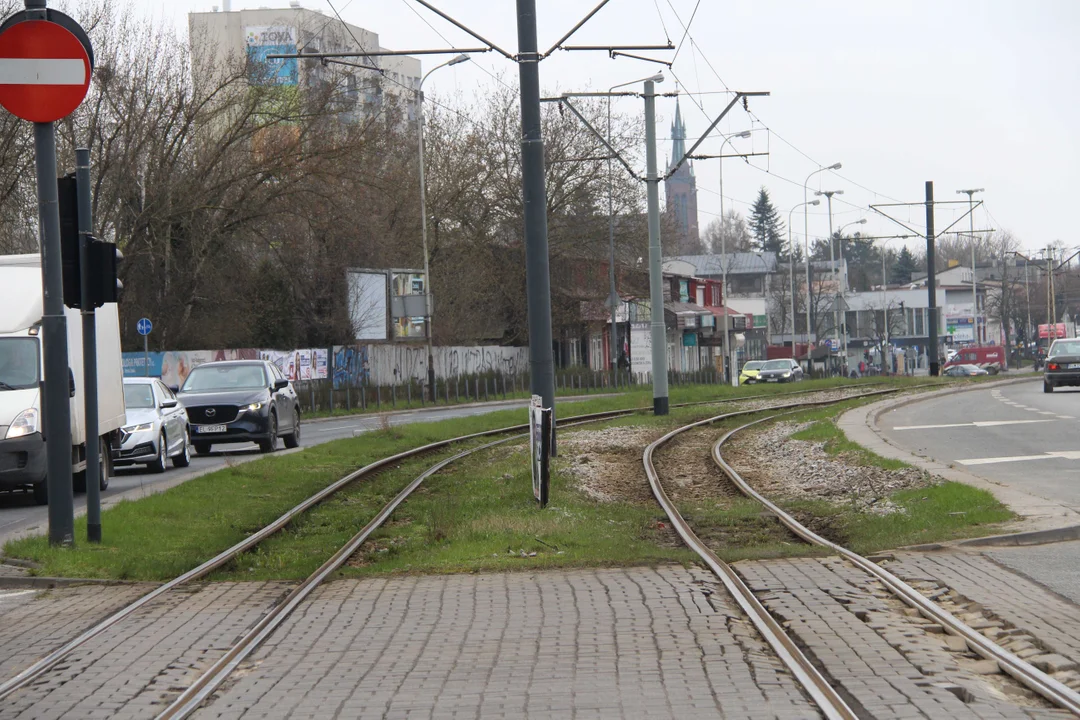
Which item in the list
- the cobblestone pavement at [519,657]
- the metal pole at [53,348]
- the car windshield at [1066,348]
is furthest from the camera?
the car windshield at [1066,348]

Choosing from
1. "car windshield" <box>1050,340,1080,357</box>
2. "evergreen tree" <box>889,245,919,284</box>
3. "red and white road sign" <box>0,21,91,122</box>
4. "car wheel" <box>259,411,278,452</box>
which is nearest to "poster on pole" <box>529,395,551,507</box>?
"red and white road sign" <box>0,21,91,122</box>

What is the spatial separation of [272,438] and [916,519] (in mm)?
14506

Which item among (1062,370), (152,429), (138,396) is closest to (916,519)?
(152,429)

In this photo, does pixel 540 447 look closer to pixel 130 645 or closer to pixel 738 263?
pixel 130 645

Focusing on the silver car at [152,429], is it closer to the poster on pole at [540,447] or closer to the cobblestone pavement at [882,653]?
the poster on pole at [540,447]

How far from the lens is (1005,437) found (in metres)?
20.9

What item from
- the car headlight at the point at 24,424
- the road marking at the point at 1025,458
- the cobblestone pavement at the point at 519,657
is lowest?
the road marking at the point at 1025,458

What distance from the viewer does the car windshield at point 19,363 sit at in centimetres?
1532

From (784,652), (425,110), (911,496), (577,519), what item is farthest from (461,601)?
(425,110)

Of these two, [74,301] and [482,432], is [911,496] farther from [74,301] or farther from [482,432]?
[482,432]

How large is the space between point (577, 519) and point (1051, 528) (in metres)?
4.09

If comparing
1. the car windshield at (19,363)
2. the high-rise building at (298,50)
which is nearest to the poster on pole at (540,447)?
the car windshield at (19,363)

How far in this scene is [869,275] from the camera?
588 ft

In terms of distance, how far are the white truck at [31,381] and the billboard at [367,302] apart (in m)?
30.7
